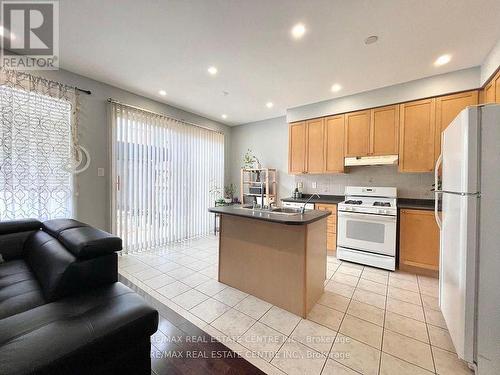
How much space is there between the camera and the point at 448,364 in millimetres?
1506

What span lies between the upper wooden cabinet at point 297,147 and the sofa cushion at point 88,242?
3540 millimetres

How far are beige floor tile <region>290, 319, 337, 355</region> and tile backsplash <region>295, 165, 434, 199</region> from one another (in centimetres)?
281

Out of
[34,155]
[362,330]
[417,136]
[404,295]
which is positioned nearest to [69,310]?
[362,330]

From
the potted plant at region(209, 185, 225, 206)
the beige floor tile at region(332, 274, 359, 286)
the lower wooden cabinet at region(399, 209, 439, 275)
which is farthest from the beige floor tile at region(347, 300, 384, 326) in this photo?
the potted plant at region(209, 185, 225, 206)

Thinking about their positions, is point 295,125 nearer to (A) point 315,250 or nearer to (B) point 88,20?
(A) point 315,250

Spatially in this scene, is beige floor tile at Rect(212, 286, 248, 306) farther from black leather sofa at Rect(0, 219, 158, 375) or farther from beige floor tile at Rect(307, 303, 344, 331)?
black leather sofa at Rect(0, 219, 158, 375)

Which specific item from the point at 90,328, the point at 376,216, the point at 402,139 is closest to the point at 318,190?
the point at 376,216

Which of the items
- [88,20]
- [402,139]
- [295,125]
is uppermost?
[88,20]

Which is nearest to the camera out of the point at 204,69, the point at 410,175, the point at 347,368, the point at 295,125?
the point at 347,368

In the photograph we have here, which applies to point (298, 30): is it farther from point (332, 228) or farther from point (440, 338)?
point (440, 338)

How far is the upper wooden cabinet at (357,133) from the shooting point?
3.61 m

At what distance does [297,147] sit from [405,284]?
9.48 feet

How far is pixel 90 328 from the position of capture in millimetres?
1007

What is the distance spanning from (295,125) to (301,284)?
10.9 ft
